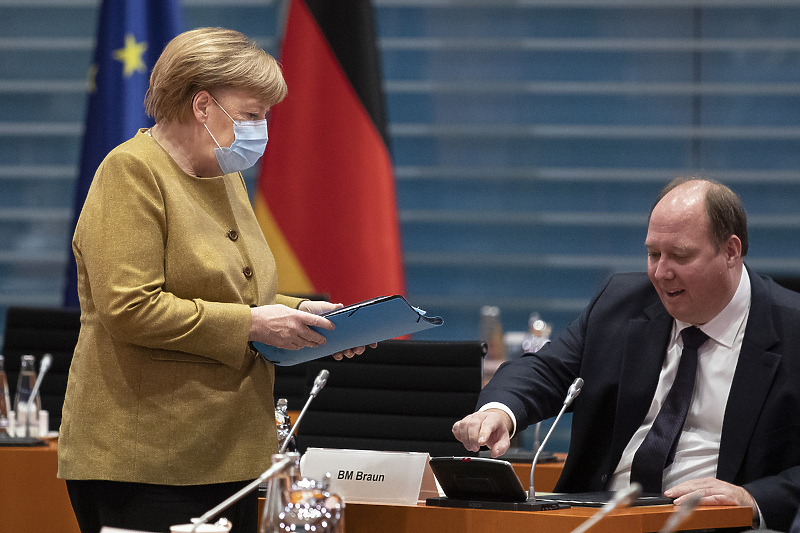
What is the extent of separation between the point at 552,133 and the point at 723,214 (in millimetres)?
3993

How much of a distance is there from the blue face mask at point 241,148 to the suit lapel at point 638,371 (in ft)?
3.34

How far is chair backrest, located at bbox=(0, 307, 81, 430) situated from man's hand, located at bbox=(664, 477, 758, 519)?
7.57 feet

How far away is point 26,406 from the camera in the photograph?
300 centimetres

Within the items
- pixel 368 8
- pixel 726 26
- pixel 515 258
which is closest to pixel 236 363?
pixel 368 8

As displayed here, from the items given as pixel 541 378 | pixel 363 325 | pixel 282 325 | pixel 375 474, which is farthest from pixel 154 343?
pixel 541 378

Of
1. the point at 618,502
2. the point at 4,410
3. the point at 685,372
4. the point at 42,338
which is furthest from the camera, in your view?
the point at 42,338

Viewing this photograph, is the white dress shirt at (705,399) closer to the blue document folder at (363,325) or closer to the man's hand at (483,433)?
the man's hand at (483,433)

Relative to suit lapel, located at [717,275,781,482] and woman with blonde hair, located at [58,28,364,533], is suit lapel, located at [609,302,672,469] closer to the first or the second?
suit lapel, located at [717,275,781,482]

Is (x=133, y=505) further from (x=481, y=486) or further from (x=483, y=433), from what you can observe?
(x=483, y=433)

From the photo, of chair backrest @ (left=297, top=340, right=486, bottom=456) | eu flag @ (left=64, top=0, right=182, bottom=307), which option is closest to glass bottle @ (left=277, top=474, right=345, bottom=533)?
chair backrest @ (left=297, top=340, right=486, bottom=456)

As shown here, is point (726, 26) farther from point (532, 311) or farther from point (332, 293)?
point (332, 293)

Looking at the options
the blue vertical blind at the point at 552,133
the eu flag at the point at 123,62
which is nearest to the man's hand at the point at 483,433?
the eu flag at the point at 123,62

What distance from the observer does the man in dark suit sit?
2139 mm

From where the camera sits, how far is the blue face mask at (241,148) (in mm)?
1836
